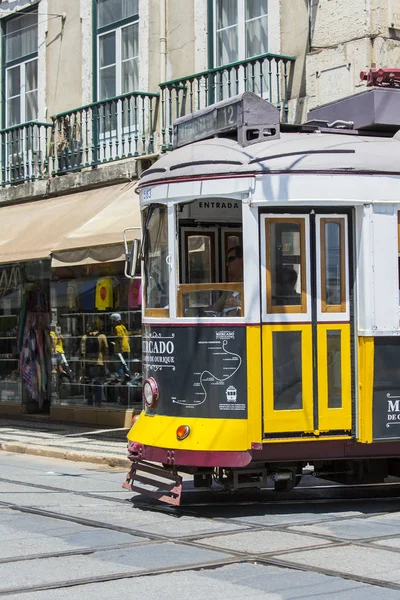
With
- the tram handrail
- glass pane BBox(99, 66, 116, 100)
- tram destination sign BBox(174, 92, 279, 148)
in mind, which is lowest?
the tram handrail

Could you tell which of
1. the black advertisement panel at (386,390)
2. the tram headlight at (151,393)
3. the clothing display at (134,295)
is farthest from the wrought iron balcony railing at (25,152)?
the black advertisement panel at (386,390)

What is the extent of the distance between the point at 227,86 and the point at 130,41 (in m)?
3.47

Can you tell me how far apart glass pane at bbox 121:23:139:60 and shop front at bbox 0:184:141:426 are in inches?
103

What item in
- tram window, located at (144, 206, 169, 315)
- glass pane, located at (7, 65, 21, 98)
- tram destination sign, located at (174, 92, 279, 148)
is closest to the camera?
tram destination sign, located at (174, 92, 279, 148)

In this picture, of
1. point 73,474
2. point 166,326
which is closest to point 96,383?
point 73,474

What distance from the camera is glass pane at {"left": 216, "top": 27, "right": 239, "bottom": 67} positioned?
1678 centimetres

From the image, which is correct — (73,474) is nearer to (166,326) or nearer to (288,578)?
(166,326)

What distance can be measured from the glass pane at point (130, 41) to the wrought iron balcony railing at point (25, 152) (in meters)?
2.13

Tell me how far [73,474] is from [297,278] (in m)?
4.77

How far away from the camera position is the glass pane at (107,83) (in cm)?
1925

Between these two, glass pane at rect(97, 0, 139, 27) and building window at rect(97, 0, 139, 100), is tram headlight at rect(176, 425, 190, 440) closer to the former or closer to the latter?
building window at rect(97, 0, 139, 100)

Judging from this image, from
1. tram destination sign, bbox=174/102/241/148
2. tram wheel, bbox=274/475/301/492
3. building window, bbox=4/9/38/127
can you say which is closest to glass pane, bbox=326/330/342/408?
tram wheel, bbox=274/475/301/492

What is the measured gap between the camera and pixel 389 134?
34.6ft

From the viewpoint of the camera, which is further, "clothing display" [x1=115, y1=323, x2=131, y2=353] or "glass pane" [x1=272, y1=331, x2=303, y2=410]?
"clothing display" [x1=115, y1=323, x2=131, y2=353]
